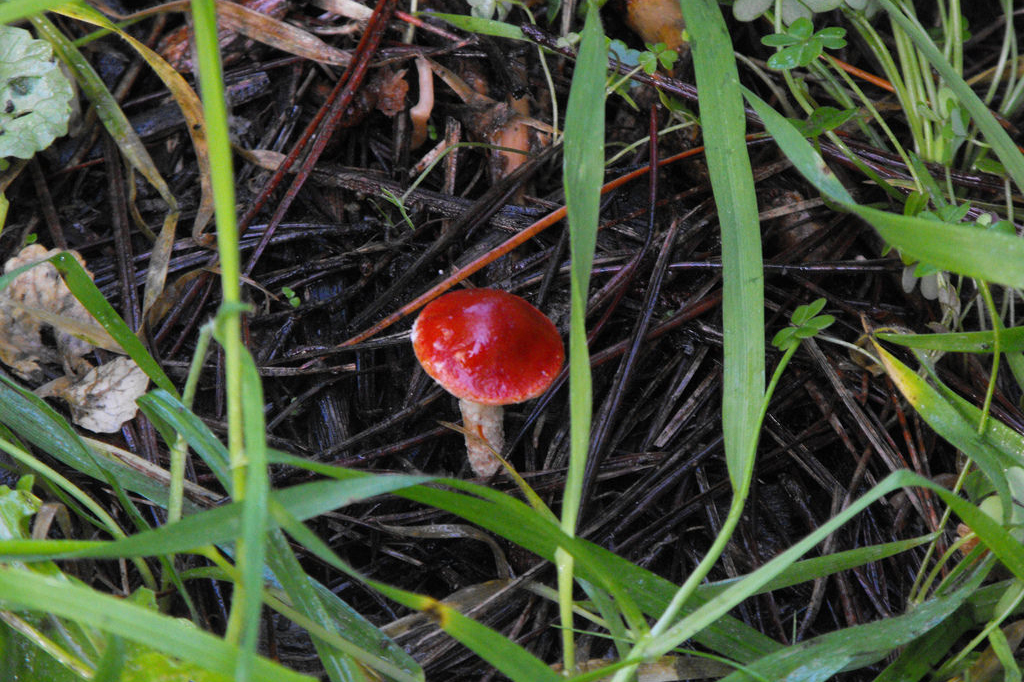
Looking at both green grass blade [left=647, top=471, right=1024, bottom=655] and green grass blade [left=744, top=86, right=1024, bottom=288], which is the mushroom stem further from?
green grass blade [left=744, top=86, right=1024, bottom=288]

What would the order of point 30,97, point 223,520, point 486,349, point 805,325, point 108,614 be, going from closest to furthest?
point 108,614
point 223,520
point 486,349
point 805,325
point 30,97

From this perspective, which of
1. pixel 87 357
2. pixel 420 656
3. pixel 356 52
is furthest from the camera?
pixel 356 52

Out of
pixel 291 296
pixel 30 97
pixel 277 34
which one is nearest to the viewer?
pixel 30 97

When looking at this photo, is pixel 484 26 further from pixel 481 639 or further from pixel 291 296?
pixel 481 639

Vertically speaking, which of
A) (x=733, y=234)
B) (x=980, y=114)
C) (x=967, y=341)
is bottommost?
(x=967, y=341)

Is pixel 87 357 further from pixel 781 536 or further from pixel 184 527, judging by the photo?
pixel 781 536

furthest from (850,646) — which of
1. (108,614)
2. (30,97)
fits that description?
(30,97)

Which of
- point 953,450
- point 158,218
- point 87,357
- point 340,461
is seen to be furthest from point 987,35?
point 87,357

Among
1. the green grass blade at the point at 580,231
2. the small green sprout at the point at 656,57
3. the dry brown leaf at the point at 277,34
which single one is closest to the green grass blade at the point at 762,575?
the green grass blade at the point at 580,231
